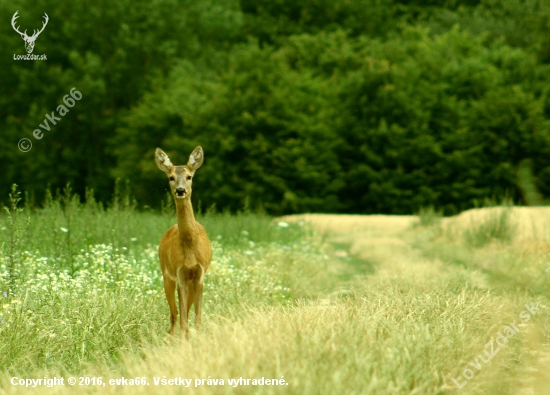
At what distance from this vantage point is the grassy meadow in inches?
165

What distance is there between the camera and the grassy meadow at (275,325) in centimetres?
420

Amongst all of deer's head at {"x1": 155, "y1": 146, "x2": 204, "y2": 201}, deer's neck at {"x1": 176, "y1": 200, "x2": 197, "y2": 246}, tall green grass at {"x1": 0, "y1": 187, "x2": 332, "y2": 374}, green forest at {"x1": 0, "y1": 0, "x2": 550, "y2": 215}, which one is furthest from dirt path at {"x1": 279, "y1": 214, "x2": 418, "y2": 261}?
deer's head at {"x1": 155, "y1": 146, "x2": 204, "y2": 201}

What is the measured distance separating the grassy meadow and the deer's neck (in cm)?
68

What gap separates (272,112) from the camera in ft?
73.7

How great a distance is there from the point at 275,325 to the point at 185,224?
3.92 ft

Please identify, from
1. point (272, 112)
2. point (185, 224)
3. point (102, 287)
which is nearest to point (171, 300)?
point (185, 224)

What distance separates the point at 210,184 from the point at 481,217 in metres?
10.2

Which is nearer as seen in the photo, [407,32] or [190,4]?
[407,32]

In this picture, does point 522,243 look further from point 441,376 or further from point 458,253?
point 441,376

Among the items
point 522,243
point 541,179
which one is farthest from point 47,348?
point 541,179

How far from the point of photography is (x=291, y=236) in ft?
44.4

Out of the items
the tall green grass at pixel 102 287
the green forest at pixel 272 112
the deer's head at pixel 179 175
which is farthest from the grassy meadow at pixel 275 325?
the green forest at pixel 272 112

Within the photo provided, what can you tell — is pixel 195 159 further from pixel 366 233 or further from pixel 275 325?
pixel 366 233

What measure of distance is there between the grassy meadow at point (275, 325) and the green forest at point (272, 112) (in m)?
10.2
